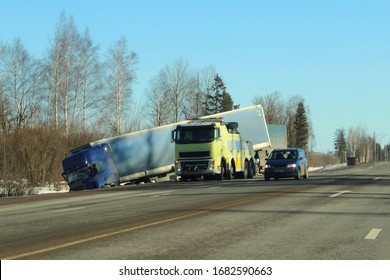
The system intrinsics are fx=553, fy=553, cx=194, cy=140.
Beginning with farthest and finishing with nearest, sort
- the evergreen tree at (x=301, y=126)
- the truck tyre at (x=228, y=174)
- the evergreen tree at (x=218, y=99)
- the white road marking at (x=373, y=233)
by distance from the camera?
the evergreen tree at (x=301, y=126) → the evergreen tree at (x=218, y=99) → the truck tyre at (x=228, y=174) → the white road marking at (x=373, y=233)

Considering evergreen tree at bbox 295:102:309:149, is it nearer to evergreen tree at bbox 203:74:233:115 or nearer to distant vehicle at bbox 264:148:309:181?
evergreen tree at bbox 203:74:233:115

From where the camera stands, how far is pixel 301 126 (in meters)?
145

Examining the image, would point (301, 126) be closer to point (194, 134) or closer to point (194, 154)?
point (194, 134)

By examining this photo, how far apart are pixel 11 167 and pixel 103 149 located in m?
7.43

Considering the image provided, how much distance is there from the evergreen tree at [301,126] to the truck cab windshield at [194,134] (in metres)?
113

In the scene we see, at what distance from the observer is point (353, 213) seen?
14.5m

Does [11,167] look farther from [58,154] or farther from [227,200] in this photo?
[227,200]

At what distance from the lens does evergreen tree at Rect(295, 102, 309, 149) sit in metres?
145

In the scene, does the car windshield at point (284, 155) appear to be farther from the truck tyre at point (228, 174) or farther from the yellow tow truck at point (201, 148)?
the truck tyre at point (228, 174)

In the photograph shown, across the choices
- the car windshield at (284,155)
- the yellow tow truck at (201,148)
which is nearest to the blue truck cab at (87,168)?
the yellow tow truck at (201,148)

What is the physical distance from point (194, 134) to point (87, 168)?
22.4 feet

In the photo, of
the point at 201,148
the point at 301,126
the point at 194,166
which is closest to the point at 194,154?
the point at 201,148

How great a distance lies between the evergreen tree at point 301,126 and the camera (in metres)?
145

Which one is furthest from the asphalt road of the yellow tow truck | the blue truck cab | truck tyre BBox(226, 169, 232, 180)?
truck tyre BBox(226, 169, 232, 180)
